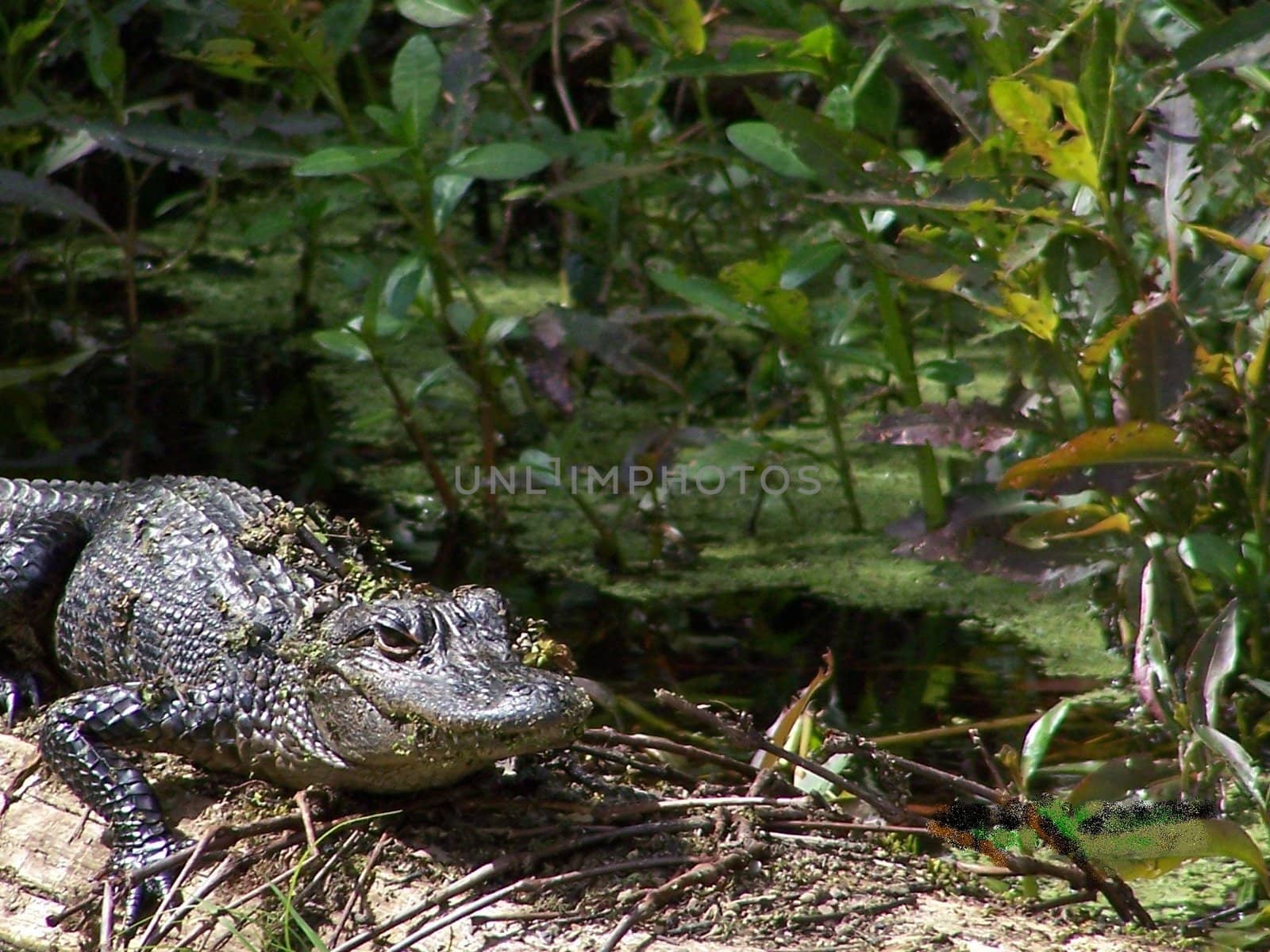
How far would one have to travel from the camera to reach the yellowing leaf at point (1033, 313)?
3.01 metres

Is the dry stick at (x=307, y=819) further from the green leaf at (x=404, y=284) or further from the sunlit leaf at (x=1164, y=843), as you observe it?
the green leaf at (x=404, y=284)

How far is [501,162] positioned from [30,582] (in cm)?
163

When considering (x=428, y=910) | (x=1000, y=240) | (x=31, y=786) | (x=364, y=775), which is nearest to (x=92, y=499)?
(x=31, y=786)

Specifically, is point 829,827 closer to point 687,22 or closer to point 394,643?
point 394,643

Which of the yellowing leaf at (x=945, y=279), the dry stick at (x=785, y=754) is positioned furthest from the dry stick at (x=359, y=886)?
the yellowing leaf at (x=945, y=279)

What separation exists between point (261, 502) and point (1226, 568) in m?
2.06

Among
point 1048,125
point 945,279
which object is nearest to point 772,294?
point 945,279

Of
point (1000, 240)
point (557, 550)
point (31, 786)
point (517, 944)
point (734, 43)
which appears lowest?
point (557, 550)

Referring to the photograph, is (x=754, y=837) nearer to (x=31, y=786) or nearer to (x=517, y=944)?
(x=517, y=944)

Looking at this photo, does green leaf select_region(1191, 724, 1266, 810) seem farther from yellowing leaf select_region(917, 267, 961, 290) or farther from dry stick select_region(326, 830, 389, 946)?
dry stick select_region(326, 830, 389, 946)

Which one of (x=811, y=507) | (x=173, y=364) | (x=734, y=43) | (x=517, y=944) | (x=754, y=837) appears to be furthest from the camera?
(x=173, y=364)

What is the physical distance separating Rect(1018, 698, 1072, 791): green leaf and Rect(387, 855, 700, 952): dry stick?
0.85 m

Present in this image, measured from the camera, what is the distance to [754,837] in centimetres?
233

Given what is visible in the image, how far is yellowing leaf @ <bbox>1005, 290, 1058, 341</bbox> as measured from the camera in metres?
3.01
